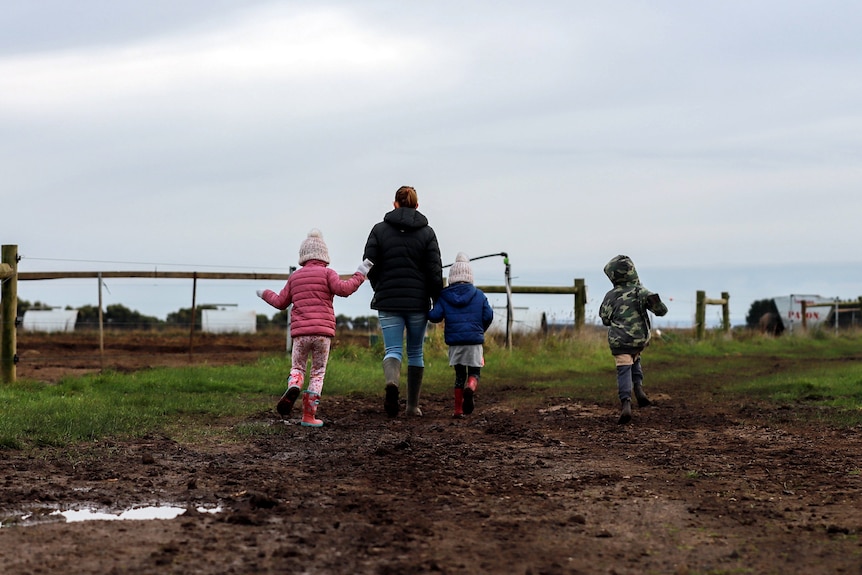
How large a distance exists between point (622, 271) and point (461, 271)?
1.67m

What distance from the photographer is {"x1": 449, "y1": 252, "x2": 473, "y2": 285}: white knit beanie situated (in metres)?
10.6

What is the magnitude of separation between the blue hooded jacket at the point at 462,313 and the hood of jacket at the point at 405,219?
847mm

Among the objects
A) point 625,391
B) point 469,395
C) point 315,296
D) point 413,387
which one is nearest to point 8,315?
point 315,296

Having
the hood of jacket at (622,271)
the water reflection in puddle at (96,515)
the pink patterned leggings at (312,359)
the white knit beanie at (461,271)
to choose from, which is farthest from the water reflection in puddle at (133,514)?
the hood of jacket at (622,271)

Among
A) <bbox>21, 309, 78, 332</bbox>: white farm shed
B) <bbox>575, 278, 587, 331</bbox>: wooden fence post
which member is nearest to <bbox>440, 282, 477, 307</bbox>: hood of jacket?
<bbox>575, 278, 587, 331</bbox>: wooden fence post

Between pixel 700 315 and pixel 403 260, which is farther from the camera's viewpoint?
pixel 700 315

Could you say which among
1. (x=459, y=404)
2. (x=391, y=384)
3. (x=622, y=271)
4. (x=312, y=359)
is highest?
(x=622, y=271)

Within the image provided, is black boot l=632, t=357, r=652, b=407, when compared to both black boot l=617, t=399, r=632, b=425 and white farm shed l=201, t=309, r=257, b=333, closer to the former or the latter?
black boot l=617, t=399, r=632, b=425

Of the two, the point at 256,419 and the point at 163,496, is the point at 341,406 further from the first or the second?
the point at 163,496

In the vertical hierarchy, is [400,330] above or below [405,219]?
below

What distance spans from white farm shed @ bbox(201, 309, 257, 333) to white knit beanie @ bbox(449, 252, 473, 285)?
30.7m

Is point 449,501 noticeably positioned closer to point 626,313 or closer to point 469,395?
point 469,395

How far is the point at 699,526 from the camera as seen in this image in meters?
4.96

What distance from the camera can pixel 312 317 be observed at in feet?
30.6
